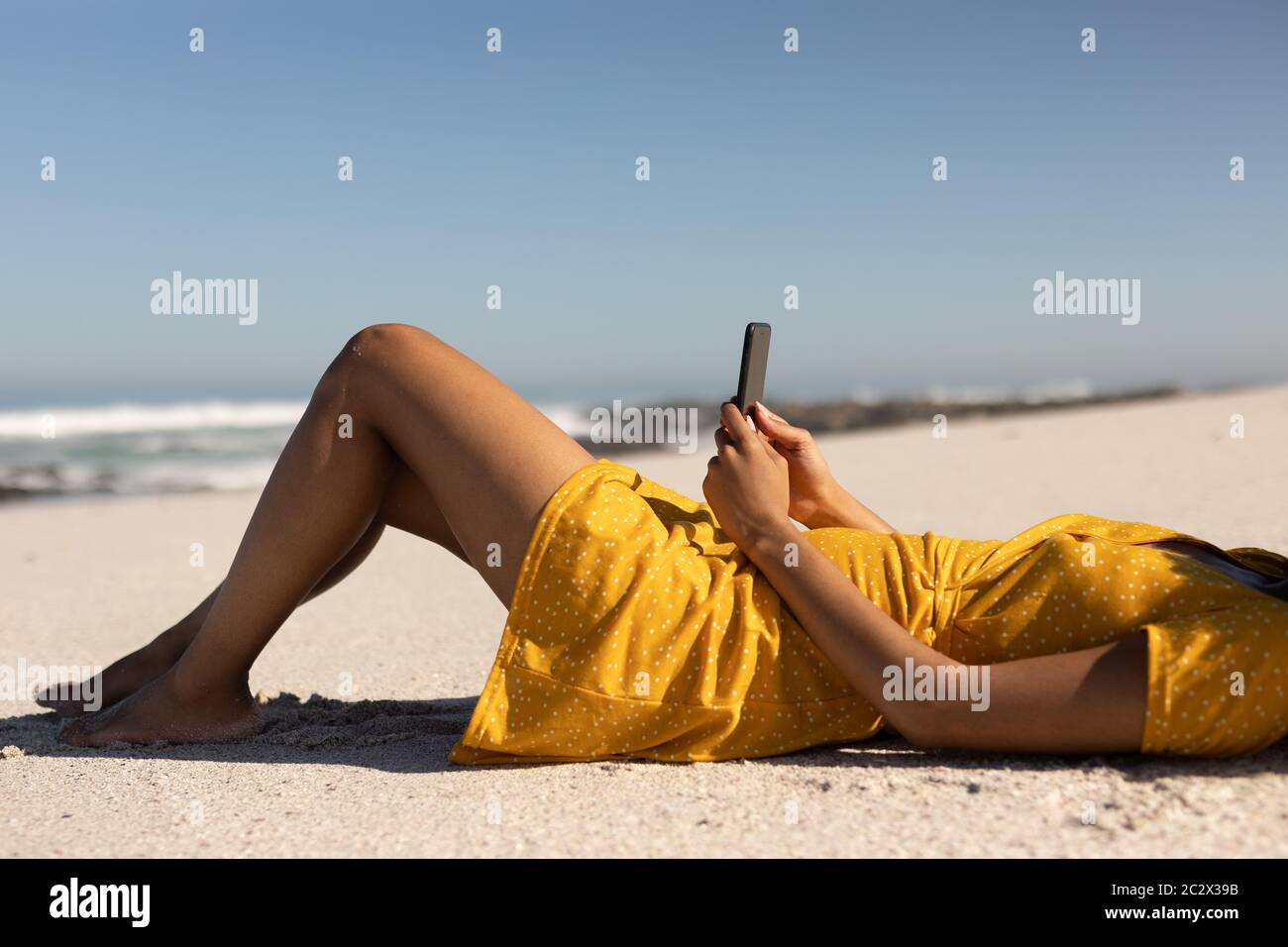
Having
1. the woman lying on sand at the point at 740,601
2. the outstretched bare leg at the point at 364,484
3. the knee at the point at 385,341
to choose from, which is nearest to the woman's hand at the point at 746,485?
the woman lying on sand at the point at 740,601

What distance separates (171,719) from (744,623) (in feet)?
5.26

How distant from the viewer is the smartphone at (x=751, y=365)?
2887mm

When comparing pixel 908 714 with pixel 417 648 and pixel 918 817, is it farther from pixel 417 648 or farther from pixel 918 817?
pixel 417 648

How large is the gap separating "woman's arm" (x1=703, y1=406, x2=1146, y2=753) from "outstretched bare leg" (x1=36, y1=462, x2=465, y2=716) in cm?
96

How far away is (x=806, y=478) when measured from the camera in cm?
304

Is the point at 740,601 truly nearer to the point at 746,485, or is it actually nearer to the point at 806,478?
the point at 746,485

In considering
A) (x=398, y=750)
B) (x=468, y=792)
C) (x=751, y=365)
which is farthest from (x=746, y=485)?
(x=398, y=750)

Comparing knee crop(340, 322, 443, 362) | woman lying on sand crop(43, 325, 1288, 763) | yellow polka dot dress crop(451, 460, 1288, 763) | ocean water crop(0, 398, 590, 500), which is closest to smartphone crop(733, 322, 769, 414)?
woman lying on sand crop(43, 325, 1288, 763)

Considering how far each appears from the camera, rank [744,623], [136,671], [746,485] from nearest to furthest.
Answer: [744,623]
[746,485]
[136,671]

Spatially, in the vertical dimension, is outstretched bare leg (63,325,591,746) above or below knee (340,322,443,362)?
below

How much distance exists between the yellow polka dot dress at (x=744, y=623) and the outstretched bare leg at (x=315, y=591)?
57 cm

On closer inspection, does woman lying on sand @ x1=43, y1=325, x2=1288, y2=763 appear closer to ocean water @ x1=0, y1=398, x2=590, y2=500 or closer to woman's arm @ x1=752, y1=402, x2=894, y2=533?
woman's arm @ x1=752, y1=402, x2=894, y2=533

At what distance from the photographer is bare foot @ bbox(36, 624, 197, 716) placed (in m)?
3.27
